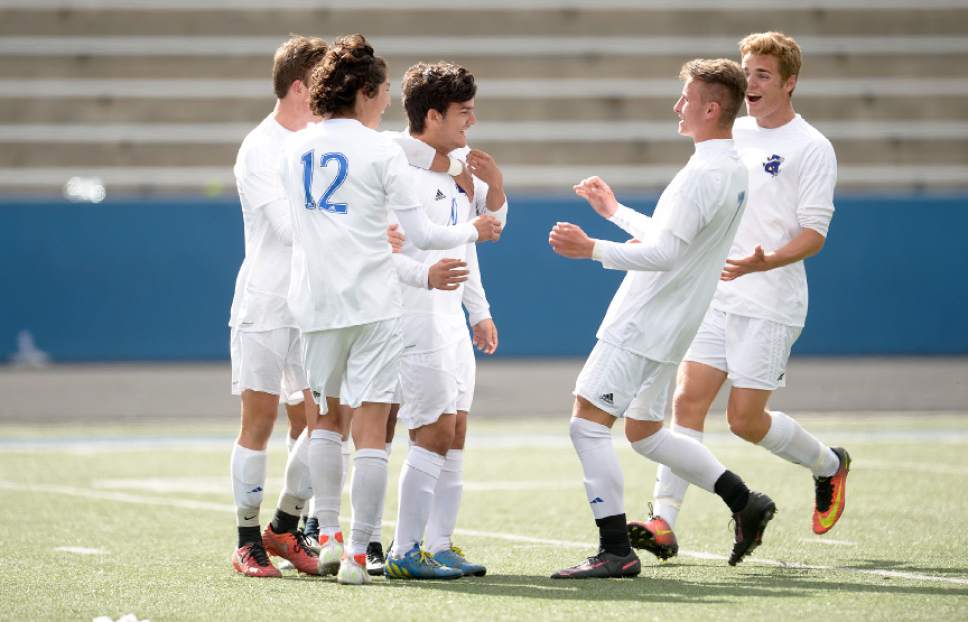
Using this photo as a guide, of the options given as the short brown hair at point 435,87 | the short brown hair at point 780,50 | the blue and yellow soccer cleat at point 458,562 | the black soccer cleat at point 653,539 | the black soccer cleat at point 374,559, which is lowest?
the black soccer cleat at point 374,559

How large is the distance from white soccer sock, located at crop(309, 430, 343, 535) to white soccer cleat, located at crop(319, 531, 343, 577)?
0.11 feet

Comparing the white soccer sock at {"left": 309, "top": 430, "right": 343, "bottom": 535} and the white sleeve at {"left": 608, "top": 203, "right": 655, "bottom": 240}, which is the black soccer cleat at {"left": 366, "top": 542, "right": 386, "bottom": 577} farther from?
the white sleeve at {"left": 608, "top": 203, "right": 655, "bottom": 240}

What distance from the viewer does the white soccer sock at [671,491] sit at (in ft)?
22.2

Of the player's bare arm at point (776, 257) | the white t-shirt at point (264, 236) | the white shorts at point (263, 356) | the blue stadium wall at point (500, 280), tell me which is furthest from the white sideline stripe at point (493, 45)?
the white shorts at point (263, 356)

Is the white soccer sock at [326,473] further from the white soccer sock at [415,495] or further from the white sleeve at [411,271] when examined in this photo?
the white sleeve at [411,271]

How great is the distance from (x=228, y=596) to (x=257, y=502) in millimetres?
733

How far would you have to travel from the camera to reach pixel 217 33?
23172 mm

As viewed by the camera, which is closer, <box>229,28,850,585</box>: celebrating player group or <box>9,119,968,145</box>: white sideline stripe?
<box>229,28,850,585</box>: celebrating player group

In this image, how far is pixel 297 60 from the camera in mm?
6273

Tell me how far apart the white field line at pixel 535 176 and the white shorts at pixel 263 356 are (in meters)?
15.7

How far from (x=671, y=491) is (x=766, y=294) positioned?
977 mm

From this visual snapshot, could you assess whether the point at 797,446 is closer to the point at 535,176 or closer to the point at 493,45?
the point at 535,176

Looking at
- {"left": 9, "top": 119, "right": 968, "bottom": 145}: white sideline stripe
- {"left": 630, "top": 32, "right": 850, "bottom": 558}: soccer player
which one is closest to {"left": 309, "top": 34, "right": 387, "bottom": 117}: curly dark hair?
{"left": 630, "top": 32, "right": 850, "bottom": 558}: soccer player

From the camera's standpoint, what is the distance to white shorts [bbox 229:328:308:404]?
244 inches
